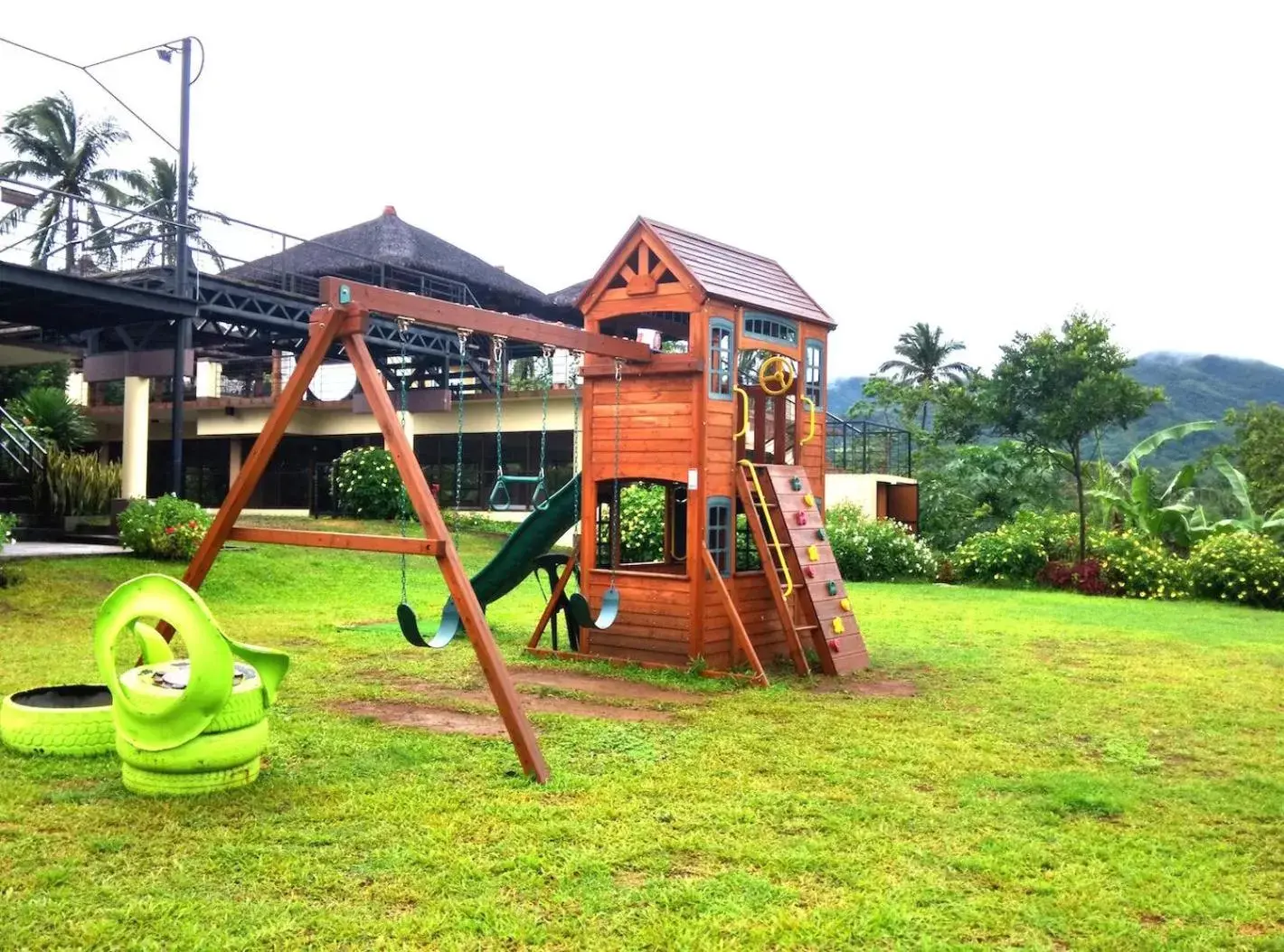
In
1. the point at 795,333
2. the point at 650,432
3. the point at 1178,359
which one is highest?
the point at 1178,359

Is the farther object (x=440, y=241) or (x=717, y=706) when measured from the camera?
(x=440, y=241)

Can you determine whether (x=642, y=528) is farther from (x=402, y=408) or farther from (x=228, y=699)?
(x=228, y=699)

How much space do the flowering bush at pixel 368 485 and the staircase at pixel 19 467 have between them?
23.1ft

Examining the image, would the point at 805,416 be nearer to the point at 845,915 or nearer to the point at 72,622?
the point at 845,915

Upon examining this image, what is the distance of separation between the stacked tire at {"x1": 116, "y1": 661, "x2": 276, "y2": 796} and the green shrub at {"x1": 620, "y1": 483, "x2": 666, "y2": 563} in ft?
42.9

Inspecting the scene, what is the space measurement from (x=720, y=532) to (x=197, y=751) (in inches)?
205

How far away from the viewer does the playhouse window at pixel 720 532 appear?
9305mm

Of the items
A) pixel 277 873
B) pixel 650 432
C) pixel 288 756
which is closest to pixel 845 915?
pixel 277 873

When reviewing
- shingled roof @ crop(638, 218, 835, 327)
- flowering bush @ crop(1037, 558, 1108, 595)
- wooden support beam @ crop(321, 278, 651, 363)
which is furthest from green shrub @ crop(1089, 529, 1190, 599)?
wooden support beam @ crop(321, 278, 651, 363)

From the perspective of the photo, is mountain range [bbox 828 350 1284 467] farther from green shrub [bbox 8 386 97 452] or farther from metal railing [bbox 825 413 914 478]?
green shrub [bbox 8 386 97 452]

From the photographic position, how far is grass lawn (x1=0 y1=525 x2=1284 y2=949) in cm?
378

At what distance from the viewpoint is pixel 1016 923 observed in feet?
12.7

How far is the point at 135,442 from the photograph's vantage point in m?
18.4

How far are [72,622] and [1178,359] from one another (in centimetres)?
9564
